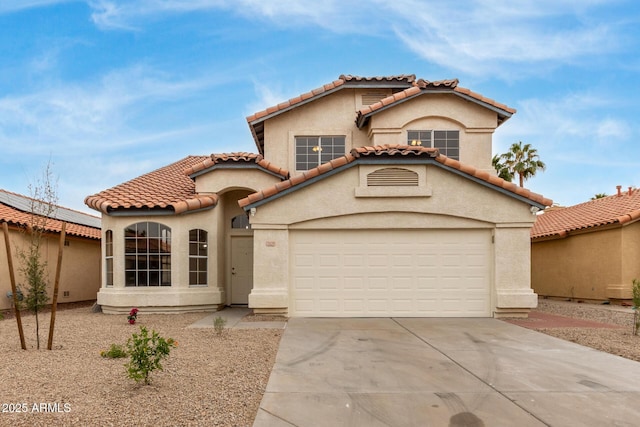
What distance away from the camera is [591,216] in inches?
714

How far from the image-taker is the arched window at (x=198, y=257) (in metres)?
13.4

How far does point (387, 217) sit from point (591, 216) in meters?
11.1

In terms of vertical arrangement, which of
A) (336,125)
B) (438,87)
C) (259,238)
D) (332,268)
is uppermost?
(438,87)

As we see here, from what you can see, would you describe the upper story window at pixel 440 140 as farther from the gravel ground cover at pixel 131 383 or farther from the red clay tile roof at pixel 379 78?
the gravel ground cover at pixel 131 383

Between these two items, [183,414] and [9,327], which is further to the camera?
[9,327]

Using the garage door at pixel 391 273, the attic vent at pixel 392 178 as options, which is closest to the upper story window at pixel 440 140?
the attic vent at pixel 392 178

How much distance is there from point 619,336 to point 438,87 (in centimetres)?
899

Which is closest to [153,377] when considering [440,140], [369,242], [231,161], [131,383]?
[131,383]

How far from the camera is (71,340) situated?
8930 mm

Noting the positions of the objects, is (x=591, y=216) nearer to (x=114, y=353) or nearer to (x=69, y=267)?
(x=114, y=353)

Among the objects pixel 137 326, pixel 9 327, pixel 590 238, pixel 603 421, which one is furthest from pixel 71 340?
pixel 590 238

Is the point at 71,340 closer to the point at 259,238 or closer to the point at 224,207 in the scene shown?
the point at 259,238

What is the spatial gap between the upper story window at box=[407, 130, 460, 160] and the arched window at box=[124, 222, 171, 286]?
8.48 metres

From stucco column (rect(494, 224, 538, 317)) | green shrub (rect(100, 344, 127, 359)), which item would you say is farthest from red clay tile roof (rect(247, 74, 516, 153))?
green shrub (rect(100, 344, 127, 359))
